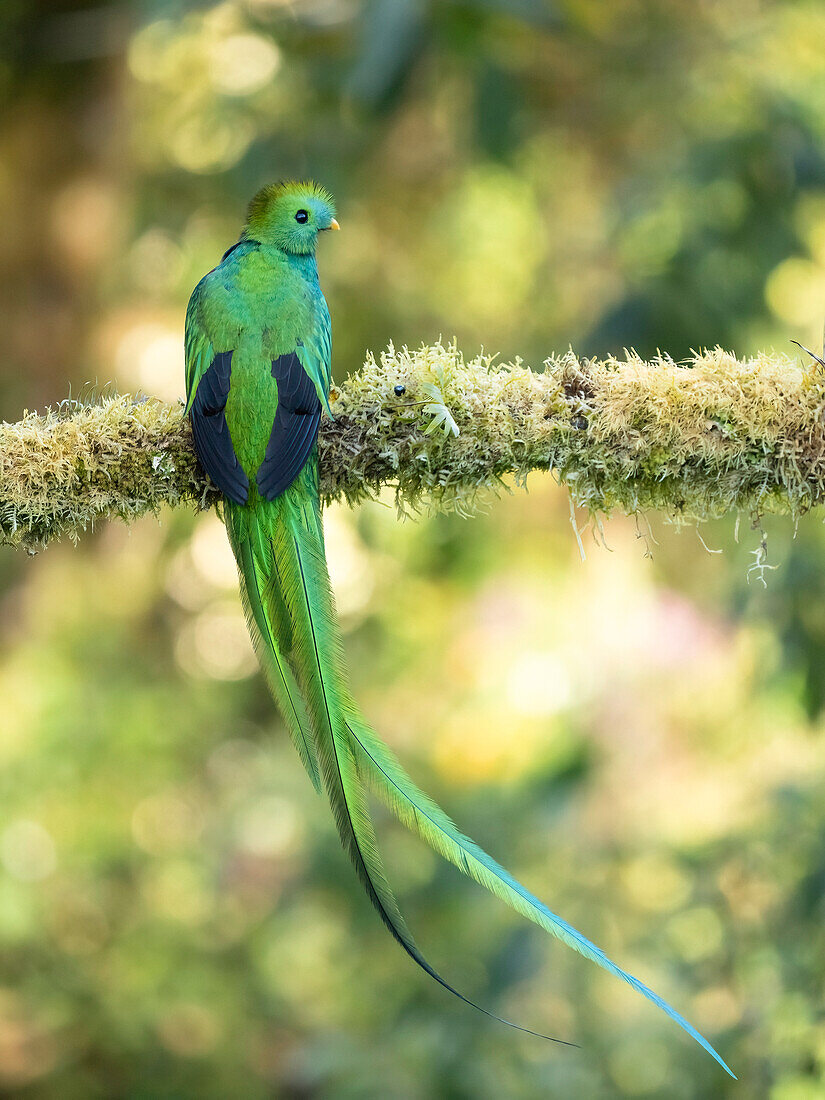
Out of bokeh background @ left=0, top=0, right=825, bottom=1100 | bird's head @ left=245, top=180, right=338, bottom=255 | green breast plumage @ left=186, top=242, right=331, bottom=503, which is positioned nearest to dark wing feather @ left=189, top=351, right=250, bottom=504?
green breast plumage @ left=186, top=242, right=331, bottom=503

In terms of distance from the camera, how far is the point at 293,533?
1541mm

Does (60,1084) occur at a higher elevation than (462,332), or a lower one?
lower

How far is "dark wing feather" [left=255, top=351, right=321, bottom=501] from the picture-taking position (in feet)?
5.02

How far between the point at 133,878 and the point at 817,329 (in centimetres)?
414

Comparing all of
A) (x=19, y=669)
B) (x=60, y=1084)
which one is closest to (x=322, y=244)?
(x=19, y=669)

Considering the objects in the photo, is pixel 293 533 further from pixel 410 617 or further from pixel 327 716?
pixel 410 617

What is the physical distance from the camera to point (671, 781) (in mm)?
4375

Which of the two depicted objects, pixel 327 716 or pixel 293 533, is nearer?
pixel 327 716

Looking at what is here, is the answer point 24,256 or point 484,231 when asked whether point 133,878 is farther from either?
point 484,231

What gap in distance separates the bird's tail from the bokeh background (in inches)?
77.0

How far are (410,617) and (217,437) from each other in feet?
12.8

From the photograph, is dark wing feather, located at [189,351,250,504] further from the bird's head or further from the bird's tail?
the bird's head

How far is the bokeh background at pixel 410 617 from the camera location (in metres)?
3.48

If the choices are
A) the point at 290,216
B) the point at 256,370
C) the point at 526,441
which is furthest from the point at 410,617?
the point at 526,441
